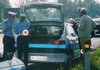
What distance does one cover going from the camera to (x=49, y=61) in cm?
1116

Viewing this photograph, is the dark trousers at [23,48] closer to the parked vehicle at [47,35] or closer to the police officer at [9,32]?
the parked vehicle at [47,35]

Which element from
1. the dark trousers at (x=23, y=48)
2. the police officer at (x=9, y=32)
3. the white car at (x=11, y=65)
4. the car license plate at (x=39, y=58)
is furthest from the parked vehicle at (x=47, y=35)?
the white car at (x=11, y=65)

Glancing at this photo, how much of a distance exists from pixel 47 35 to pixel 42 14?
1.74 metres

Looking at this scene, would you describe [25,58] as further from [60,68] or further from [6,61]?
[6,61]

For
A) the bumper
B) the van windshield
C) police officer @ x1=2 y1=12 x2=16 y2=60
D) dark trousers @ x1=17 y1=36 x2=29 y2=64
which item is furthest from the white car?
the van windshield

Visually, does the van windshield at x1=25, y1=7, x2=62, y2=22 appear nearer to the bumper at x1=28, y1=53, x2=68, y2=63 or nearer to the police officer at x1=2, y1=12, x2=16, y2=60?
the police officer at x1=2, y1=12, x2=16, y2=60

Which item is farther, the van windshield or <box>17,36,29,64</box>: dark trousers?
the van windshield

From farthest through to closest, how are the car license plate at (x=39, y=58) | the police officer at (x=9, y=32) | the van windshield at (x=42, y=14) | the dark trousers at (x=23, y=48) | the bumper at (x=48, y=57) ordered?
the van windshield at (x=42, y=14) < the police officer at (x=9, y=32) < the dark trousers at (x=23, y=48) < the car license plate at (x=39, y=58) < the bumper at (x=48, y=57)

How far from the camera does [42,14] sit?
13188 millimetres

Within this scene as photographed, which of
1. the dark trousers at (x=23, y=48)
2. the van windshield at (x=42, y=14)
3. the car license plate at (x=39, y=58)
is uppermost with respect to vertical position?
the van windshield at (x=42, y=14)

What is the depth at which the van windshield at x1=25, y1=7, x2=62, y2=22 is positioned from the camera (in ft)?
42.1

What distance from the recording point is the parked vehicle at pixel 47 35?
11.1m

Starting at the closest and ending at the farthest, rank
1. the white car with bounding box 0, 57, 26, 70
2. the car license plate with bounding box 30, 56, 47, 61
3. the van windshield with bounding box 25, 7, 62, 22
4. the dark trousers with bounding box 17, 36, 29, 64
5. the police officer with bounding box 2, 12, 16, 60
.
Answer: the white car with bounding box 0, 57, 26, 70
the car license plate with bounding box 30, 56, 47, 61
the dark trousers with bounding box 17, 36, 29, 64
the police officer with bounding box 2, 12, 16, 60
the van windshield with bounding box 25, 7, 62, 22

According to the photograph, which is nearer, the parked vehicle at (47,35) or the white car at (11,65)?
the white car at (11,65)
